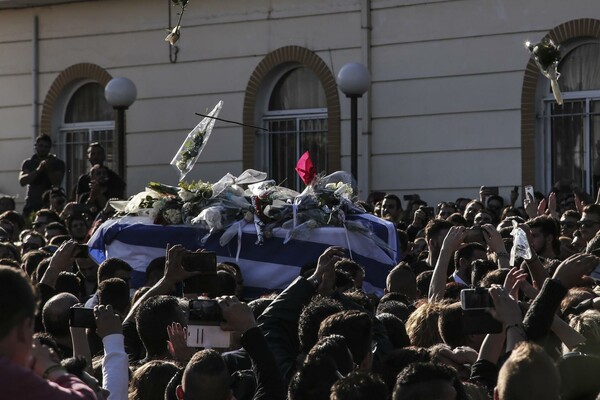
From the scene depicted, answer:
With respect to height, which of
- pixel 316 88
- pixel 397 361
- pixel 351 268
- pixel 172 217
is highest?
pixel 316 88

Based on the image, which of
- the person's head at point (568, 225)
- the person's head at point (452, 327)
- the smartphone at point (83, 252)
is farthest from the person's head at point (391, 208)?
the person's head at point (452, 327)

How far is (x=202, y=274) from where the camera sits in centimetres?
838

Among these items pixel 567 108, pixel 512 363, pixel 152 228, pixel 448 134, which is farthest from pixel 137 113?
pixel 512 363

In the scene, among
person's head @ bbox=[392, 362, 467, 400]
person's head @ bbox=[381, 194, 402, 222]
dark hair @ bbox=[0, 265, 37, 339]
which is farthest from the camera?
person's head @ bbox=[381, 194, 402, 222]

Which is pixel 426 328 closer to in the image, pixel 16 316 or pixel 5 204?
pixel 16 316

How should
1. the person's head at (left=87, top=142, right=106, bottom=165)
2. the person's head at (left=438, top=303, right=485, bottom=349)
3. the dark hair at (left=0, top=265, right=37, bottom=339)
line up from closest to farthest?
the dark hair at (left=0, top=265, right=37, bottom=339) → the person's head at (left=438, top=303, right=485, bottom=349) → the person's head at (left=87, top=142, right=106, bottom=165)

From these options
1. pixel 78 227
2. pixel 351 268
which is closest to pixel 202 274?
pixel 351 268

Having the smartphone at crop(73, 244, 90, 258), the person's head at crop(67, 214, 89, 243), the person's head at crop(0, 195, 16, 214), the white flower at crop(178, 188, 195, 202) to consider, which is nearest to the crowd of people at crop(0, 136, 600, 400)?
the smartphone at crop(73, 244, 90, 258)

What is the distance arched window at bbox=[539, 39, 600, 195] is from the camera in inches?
648

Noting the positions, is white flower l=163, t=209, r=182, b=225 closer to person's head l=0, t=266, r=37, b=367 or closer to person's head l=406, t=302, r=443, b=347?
person's head l=406, t=302, r=443, b=347

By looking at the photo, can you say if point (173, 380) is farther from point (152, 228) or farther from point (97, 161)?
point (97, 161)

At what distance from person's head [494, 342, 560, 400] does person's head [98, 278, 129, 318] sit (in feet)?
12.4

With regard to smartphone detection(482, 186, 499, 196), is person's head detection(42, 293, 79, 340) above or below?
below

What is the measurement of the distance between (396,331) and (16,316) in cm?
303
